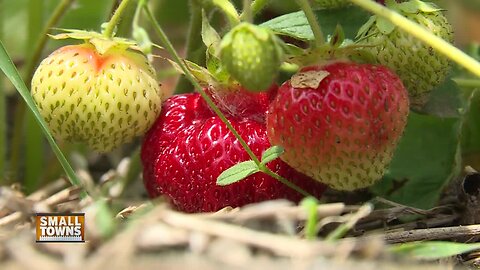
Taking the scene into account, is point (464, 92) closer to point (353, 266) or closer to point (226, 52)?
point (226, 52)

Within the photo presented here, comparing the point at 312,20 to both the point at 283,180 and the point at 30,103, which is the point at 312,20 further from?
the point at 30,103

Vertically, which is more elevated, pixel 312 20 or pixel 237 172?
pixel 312 20

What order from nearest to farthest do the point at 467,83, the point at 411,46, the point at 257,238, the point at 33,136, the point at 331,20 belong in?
the point at 257,238
the point at 411,46
the point at 331,20
the point at 467,83
the point at 33,136

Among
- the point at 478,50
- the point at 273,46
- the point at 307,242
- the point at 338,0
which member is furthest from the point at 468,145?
the point at 307,242

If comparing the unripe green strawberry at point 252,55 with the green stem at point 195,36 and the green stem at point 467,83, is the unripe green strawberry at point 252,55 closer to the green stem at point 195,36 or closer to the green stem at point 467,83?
the green stem at point 195,36

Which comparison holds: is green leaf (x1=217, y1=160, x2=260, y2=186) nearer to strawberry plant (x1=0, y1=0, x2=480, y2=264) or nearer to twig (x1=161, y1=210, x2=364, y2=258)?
strawberry plant (x1=0, y1=0, x2=480, y2=264)

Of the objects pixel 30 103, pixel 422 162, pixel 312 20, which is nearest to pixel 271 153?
pixel 312 20

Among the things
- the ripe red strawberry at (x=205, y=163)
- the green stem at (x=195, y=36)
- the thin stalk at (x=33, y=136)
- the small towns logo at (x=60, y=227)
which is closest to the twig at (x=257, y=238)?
the small towns logo at (x=60, y=227)
